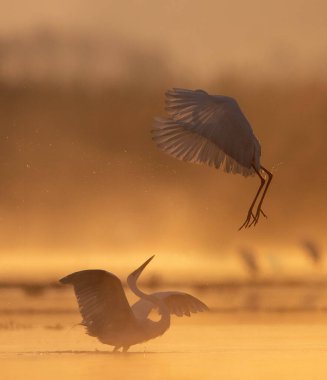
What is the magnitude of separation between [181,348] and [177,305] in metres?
0.73

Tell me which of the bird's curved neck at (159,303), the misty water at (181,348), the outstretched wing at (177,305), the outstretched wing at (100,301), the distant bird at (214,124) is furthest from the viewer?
the outstretched wing at (177,305)

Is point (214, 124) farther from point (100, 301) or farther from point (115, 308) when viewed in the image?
point (115, 308)

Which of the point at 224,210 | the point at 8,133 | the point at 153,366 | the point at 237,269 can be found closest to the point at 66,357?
the point at 153,366

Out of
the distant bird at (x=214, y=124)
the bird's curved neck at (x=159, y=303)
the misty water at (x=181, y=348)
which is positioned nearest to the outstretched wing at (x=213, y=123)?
the distant bird at (x=214, y=124)

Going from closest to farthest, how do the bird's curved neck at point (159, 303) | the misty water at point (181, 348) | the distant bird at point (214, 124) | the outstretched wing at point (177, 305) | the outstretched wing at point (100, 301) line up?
the misty water at point (181, 348) → the distant bird at point (214, 124) → the outstretched wing at point (100, 301) → the bird's curved neck at point (159, 303) → the outstretched wing at point (177, 305)

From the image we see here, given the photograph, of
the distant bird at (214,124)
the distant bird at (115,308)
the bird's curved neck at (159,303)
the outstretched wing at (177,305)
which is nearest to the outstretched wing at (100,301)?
the distant bird at (115,308)

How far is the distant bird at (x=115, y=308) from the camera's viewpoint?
2056cm

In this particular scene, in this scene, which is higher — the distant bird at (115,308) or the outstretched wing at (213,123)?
the outstretched wing at (213,123)

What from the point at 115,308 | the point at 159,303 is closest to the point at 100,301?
the point at 115,308

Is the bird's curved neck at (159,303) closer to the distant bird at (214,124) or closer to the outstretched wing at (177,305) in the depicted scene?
the outstretched wing at (177,305)

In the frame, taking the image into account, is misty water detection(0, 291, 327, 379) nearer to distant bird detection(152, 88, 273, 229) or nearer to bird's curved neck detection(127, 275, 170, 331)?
bird's curved neck detection(127, 275, 170, 331)

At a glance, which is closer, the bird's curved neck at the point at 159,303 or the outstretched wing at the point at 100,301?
the outstretched wing at the point at 100,301

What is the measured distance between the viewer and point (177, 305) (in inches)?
861

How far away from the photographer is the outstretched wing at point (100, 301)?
67.4ft
